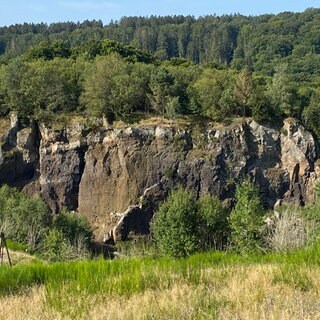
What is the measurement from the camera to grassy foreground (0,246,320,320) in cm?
313

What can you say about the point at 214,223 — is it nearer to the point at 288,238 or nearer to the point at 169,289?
the point at 288,238

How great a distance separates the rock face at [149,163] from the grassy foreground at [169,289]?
3568cm

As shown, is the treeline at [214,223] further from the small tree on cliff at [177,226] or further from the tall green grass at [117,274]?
the tall green grass at [117,274]

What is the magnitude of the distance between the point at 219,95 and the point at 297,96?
23.4 ft

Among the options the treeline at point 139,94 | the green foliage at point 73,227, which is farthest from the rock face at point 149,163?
the green foliage at point 73,227

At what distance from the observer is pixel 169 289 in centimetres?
375

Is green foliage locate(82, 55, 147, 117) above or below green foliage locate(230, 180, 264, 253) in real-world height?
above

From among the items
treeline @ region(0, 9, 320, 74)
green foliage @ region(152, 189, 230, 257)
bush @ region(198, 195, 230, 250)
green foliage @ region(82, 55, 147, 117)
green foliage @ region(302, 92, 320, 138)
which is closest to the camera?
green foliage @ region(152, 189, 230, 257)

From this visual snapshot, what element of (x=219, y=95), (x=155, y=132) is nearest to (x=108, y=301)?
(x=155, y=132)

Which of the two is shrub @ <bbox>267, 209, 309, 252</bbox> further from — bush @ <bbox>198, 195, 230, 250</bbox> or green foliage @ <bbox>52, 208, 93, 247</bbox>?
green foliage @ <bbox>52, 208, 93, 247</bbox>

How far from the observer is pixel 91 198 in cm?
4184

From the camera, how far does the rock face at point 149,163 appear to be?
41.0m

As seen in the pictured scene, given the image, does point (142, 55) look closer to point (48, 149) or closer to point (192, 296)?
point (48, 149)

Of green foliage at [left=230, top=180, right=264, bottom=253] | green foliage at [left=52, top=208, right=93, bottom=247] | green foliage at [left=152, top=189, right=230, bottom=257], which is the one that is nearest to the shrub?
green foliage at [left=230, top=180, right=264, bottom=253]
